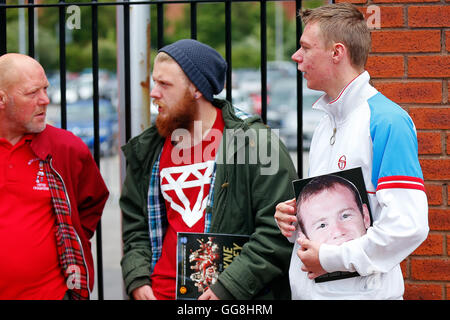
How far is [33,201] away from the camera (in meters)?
2.90

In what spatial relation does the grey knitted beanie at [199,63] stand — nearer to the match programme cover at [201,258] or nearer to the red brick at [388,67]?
the match programme cover at [201,258]

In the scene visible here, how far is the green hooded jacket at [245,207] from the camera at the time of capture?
272 cm

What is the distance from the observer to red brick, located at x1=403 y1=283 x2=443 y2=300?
3.29m

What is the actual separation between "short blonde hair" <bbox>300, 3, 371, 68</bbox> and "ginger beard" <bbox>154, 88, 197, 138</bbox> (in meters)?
0.74

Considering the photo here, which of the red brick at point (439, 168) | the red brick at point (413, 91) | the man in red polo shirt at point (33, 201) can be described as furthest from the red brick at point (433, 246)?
the man in red polo shirt at point (33, 201)

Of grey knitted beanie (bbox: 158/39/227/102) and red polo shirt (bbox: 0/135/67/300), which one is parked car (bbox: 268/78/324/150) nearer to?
grey knitted beanie (bbox: 158/39/227/102)

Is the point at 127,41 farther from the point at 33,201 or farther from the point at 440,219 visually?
the point at 440,219

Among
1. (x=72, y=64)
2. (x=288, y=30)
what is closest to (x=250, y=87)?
(x=72, y=64)

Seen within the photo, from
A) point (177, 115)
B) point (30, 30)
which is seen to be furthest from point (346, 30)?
point (30, 30)

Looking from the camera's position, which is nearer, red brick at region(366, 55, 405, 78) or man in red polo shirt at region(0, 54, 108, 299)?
man in red polo shirt at region(0, 54, 108, 299)

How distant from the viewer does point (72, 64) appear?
125 ft

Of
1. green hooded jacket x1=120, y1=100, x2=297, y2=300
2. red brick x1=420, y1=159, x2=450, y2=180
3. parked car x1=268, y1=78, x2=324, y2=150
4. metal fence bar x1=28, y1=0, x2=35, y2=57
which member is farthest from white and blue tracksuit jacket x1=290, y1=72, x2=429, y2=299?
parked car x1=268, y1=78, x2=324, y2=150

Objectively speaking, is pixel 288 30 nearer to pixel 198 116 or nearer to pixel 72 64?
pixel 72 64

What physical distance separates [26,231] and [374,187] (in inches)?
61.6
